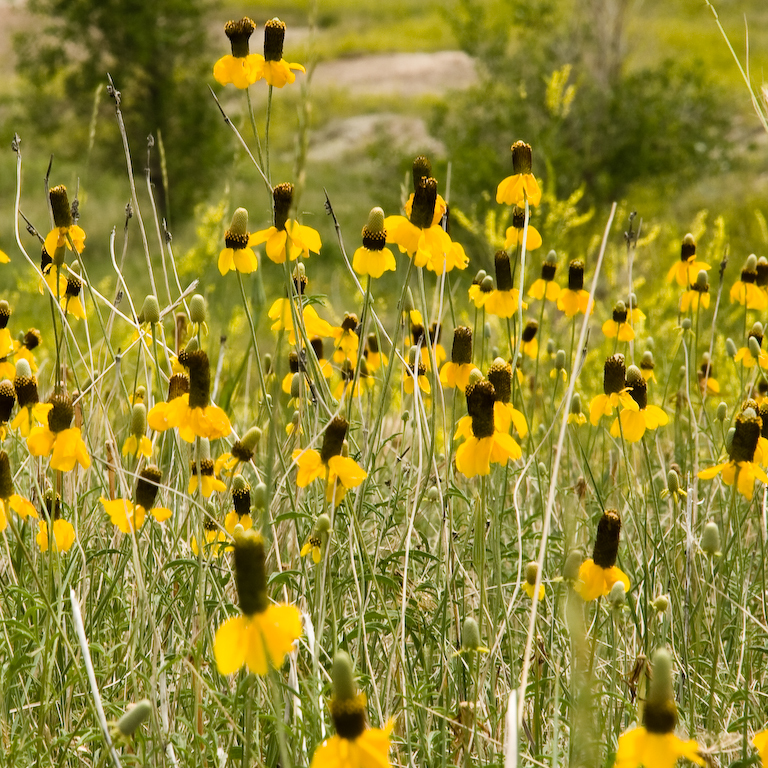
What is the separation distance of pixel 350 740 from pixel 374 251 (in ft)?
3.29

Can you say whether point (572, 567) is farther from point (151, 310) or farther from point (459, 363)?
point (151, 310)

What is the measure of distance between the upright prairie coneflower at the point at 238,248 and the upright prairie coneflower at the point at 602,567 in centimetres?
78

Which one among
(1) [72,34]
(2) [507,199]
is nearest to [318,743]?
(2) [507,199]

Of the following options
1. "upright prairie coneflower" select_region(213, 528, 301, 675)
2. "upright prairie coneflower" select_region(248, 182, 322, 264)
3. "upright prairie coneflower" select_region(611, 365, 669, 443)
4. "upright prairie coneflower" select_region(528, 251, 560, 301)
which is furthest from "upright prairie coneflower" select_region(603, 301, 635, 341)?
"upright prairie coneflower" select_region(213, 528, 301, 675)

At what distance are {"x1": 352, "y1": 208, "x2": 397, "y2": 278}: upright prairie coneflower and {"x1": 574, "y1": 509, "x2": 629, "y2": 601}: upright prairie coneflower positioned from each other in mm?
635

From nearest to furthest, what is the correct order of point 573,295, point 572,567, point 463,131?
point 572,567 < point 573,295 < point 463,131

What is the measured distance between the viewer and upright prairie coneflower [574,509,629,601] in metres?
1.21

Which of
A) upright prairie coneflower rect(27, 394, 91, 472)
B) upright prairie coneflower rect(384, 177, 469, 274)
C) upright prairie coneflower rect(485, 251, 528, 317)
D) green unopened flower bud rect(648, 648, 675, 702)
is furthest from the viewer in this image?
upright prairie coneflower rect(485, 251, 528, 317)

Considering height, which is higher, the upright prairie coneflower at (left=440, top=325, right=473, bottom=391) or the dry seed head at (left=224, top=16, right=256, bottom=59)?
the dry seed head at (left=224, top=16, right=256, bottom=59)

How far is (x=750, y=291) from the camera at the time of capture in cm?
226

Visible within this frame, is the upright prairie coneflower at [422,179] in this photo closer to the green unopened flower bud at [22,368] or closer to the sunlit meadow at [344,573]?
the sunlit meadow at [344,573]

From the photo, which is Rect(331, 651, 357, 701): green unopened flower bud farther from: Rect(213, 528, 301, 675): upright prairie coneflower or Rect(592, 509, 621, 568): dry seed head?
Rect(592, 509, 621, 568): dry seed head

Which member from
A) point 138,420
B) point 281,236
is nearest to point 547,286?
point 281,236

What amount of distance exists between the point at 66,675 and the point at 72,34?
10552mm
